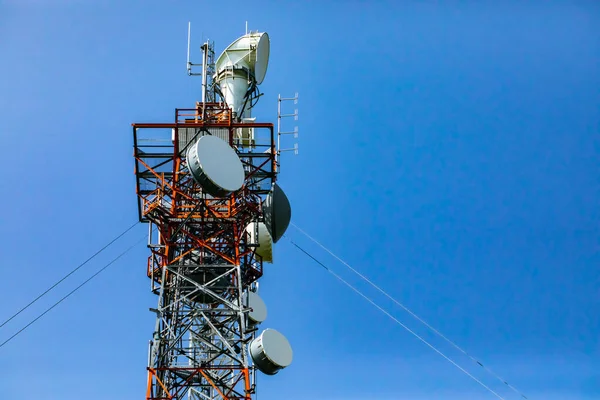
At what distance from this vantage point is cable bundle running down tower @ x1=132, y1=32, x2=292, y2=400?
2638 centimetres

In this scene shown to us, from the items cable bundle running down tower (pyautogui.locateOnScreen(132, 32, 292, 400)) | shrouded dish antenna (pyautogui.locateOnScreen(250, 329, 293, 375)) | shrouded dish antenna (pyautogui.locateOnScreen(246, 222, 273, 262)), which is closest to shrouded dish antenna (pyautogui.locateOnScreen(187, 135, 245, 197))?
cable bundle running down tower (pyautogui.locateOnScreen(132, 32, 292, 400))

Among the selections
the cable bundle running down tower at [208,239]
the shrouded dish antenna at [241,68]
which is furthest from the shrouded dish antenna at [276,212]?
the shrouded dish antenna at [241,68]

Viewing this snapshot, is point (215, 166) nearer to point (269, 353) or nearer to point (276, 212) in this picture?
point (276, 212)

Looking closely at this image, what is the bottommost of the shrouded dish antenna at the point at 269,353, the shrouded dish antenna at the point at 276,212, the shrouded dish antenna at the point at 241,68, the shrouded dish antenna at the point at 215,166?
the shrouded dish antenna at the point at 269,353

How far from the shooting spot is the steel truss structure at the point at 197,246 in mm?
27219

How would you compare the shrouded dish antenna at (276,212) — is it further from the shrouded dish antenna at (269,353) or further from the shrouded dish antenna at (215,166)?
the shrouded dish antenna at (269,353)

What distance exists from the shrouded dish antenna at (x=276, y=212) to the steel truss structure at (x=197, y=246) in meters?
0.43

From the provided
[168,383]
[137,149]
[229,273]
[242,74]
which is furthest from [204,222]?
[242,74]

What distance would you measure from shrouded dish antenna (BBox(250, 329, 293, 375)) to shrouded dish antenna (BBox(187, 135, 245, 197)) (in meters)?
5.59

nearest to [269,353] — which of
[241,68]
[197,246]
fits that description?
[197,246]

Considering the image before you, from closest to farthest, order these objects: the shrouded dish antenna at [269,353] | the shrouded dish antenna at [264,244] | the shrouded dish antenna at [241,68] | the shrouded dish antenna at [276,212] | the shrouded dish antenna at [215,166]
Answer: the shrouded dish antenna at [215,166], the shrouded dish antenna at [269,353], the shrouded dish antenna at [276,212], the shrouded dish antenna at [264,244], the shrouded dish antenna at [241,68]

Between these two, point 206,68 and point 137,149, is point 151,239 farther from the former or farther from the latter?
point 206,68

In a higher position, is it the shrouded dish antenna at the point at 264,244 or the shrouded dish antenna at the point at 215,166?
the shrouded dish antenna at the point at 264,244

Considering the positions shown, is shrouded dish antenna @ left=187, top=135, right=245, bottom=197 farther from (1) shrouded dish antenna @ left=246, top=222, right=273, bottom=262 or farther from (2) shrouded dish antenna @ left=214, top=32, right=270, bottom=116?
(2) shrouded dish antenna @ left=214, top=32, right=270, bottom=116
